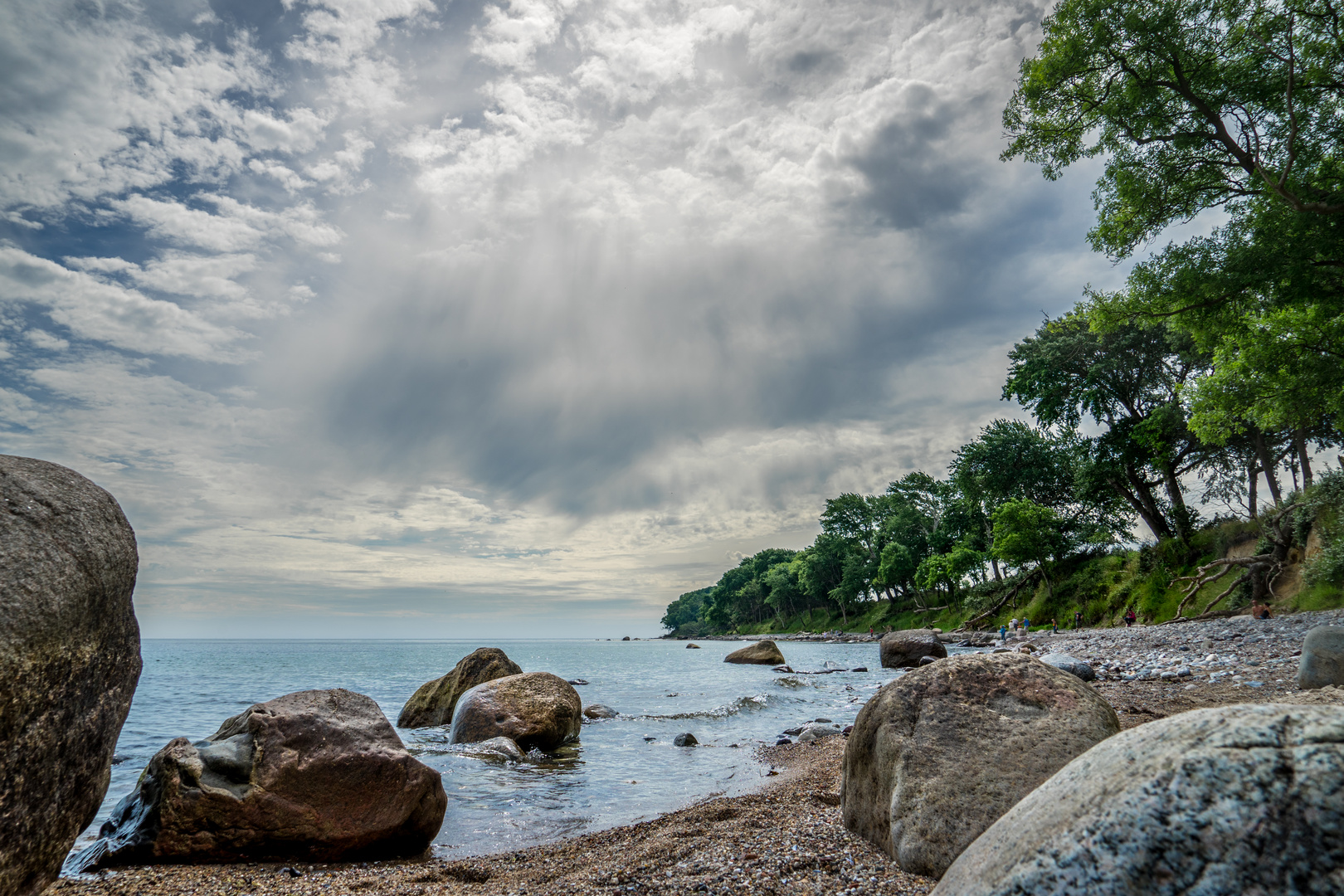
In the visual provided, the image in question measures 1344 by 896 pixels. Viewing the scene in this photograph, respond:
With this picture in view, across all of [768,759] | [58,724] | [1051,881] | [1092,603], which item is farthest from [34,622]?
[1092,603]

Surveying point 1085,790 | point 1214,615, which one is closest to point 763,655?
point 1214,615

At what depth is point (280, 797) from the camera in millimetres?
6652

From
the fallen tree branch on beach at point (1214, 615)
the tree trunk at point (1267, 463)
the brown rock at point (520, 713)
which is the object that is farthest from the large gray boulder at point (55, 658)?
the tree trunk at point (1267, 463)

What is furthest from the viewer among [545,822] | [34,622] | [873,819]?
[545,822]

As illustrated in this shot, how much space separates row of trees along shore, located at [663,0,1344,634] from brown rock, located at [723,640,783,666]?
60.7 ft

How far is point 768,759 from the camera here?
1239cm

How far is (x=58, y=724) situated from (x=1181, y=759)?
6588 mm

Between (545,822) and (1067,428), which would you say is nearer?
(545,822)

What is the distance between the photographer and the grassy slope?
29188 mm

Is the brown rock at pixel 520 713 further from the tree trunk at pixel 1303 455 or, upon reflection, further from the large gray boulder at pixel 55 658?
the tree trunk at pixel 1303 455

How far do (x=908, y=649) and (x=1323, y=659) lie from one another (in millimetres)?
21125

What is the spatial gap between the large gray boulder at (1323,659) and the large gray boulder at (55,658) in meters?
16.6

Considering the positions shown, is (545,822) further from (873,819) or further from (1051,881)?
(1051,881)

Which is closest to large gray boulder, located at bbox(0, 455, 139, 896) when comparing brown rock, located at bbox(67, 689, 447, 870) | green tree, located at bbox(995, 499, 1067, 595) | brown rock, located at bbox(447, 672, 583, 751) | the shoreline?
the shoreline
